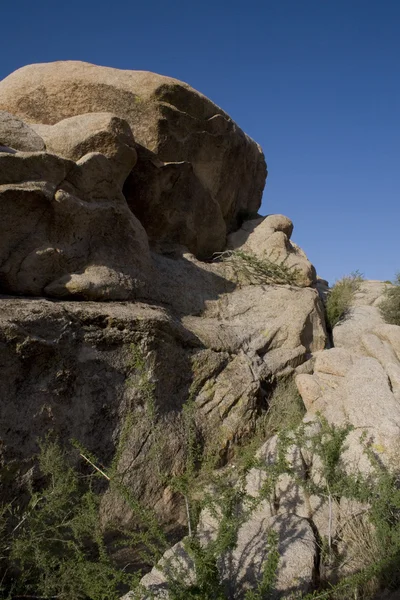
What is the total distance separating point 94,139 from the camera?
24.3 ft

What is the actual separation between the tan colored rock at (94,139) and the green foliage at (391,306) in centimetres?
628

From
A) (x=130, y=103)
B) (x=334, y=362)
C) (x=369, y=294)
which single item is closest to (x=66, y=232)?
(x=130, y=103)

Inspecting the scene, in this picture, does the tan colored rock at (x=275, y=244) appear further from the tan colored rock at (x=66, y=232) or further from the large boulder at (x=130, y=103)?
the tan colored rock at (x=66, y=232)

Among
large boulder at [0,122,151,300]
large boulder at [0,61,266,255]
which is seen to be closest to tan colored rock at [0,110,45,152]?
large boulder at [0,122,151,300]

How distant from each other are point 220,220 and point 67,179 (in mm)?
4238

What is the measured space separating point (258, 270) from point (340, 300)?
2318 mm

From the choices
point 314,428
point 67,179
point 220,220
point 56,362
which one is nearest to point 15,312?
point 56,362

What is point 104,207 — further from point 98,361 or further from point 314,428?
point 314,428

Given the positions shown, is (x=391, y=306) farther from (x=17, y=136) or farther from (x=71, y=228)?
(x=17, y=136)

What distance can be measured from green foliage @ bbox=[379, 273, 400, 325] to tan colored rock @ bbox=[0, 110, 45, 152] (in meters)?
7.53

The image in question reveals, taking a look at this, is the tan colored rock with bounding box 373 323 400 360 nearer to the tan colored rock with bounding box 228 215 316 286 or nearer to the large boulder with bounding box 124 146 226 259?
A: the tan colored rock with bounding box 228 215 316 286

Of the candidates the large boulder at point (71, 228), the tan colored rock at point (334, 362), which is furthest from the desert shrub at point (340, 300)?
the large boulder at point (71, 228)

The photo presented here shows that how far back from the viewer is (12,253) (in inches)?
243

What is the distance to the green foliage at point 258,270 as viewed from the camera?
9684mm
